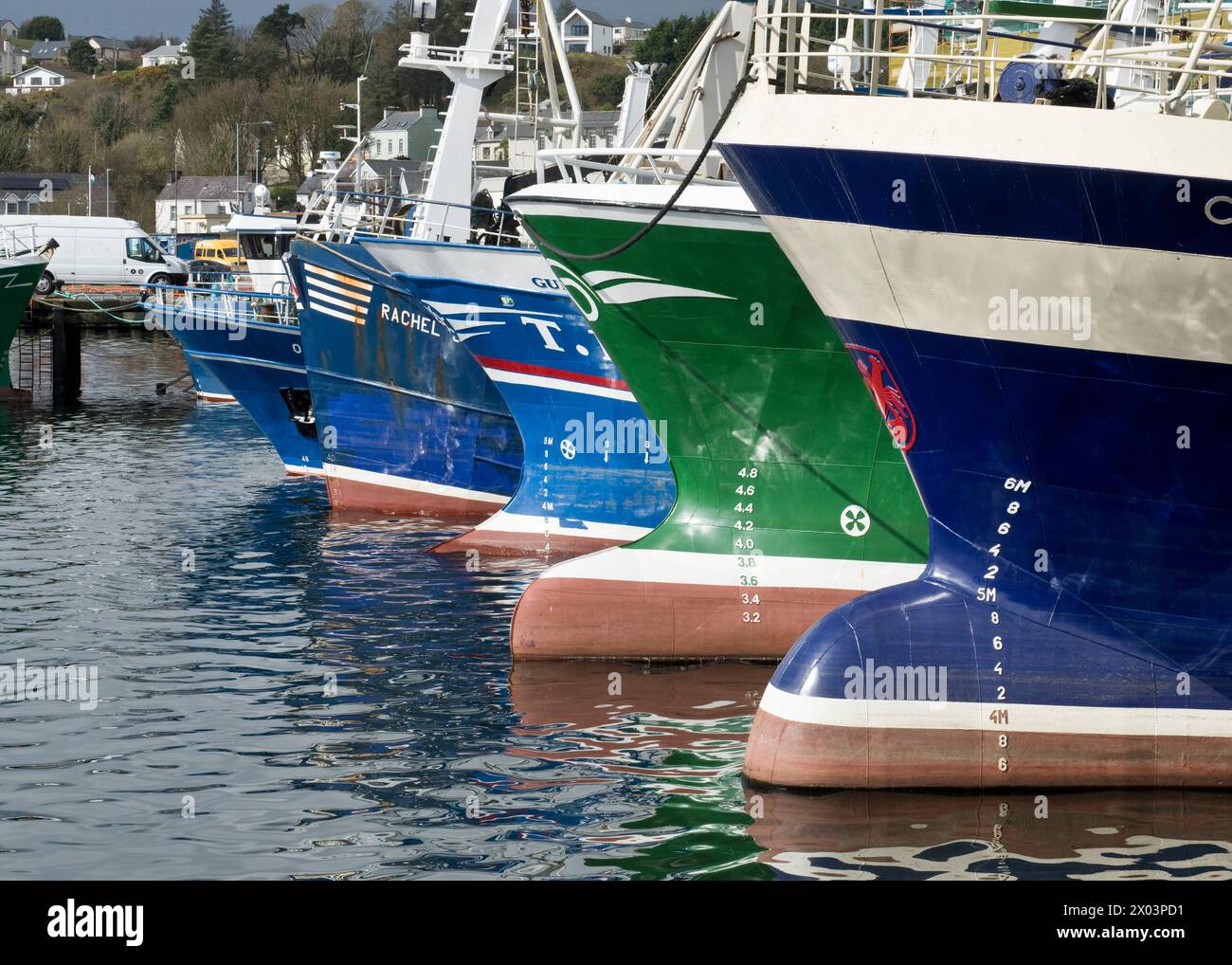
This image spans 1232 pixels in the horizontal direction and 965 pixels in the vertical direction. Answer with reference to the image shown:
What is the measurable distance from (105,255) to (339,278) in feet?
143

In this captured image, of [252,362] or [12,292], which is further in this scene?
[12,292]

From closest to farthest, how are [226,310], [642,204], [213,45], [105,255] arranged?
[642,204]
[226,310]
[105,255]
[213,45]

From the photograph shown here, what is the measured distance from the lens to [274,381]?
24.6 meters

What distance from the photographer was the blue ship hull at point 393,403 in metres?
19.3

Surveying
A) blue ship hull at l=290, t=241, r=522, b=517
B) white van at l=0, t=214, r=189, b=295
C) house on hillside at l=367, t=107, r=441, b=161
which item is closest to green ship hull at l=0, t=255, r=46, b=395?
blue ship hull at l=290, t=241, r=522, b=517

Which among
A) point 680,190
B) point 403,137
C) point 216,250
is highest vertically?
point 403,137

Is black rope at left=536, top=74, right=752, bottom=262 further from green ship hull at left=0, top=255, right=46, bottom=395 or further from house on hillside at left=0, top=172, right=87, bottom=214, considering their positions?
house on hillside at left=0, top=172, right=87, bottom=214

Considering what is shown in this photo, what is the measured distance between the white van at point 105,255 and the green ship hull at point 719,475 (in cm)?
4902

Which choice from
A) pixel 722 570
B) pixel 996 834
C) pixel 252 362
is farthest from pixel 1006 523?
pixel 252 362

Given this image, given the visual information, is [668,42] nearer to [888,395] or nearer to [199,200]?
[199,200]

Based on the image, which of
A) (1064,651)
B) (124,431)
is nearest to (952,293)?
(1064,651)

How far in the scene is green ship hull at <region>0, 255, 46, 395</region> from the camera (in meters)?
35.2

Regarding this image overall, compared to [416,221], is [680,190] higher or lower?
lower

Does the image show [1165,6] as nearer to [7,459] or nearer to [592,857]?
[592,857]
